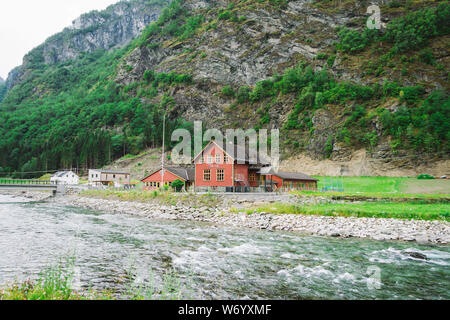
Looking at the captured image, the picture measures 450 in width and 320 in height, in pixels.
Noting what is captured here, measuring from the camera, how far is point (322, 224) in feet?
67.7

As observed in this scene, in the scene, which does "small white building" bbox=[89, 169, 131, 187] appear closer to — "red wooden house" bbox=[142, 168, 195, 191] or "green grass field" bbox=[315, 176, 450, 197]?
"red wooden house" bbox=[142, 168, 195, 191]

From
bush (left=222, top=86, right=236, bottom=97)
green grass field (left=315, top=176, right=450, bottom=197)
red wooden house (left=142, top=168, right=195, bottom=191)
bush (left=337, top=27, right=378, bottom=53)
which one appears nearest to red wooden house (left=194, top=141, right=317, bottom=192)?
red wooden house (left=142, top=168, right=195, bottom=191)

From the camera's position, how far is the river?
903cm

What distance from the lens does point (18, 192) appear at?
6762 centimetres

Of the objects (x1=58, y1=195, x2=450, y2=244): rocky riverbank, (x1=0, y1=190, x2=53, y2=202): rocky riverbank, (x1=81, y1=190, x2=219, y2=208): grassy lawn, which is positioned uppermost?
(x1=81, y1=190, x2=219, y2=208): grassy lawn

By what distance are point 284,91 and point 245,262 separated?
292ft

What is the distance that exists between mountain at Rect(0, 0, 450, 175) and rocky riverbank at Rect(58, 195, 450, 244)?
42.7 meters

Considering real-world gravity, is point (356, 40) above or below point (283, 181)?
above

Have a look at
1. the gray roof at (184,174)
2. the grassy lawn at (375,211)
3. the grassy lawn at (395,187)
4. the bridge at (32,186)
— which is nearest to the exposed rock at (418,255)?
the grassy lawn at (375,211)

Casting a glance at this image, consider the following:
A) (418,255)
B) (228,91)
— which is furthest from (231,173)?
(228,91)

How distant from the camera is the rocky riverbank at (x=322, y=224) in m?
17.4

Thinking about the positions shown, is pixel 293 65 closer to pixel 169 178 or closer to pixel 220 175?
pixel 169 178

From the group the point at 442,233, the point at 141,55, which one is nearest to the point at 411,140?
the point at 442,233
